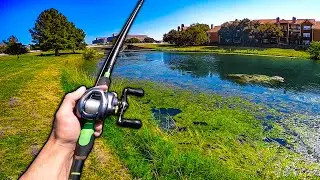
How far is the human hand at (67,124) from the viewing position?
2658mm

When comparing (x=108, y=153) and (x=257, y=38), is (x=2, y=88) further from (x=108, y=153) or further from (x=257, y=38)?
(x=257, y=38)

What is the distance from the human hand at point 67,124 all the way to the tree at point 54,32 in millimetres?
64804

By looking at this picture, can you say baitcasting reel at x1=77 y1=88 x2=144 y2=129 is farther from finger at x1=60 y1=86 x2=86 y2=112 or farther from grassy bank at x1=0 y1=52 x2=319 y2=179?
grassy bank at x1=0 y1=52 x2=319 y2=179

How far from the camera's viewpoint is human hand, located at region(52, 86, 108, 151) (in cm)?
266

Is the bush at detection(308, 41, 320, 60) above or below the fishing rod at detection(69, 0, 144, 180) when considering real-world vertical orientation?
below

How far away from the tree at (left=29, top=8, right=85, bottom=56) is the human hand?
64804mm

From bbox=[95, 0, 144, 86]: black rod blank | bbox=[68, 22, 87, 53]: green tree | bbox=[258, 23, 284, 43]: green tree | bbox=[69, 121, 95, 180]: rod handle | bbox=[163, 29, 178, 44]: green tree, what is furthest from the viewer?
bbox=[163, 29, 178, 44]: green tree

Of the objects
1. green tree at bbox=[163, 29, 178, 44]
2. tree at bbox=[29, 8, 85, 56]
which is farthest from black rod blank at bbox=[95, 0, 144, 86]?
green tree at bbox=[163, 29, 178, 44]

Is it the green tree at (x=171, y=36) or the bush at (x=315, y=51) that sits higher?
the green tree at (x=171, y=36)

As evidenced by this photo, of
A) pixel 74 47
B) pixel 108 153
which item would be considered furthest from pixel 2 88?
pixel 74 47

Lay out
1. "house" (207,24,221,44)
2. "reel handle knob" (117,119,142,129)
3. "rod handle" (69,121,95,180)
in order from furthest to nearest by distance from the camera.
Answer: "house" (207,24,221,44) < "reel handle knob" (117,119,142,129) < "rod handle" (69,121,95,180)

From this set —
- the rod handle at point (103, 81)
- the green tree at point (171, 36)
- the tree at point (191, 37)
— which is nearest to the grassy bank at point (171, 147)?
the rod handle at point (103, 81)

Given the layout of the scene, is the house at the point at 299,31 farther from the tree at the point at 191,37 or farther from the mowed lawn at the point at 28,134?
the mowed lawn at the point at 28,134

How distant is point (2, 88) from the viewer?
19.6 meters
